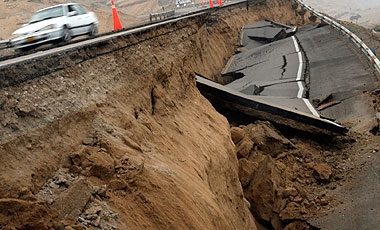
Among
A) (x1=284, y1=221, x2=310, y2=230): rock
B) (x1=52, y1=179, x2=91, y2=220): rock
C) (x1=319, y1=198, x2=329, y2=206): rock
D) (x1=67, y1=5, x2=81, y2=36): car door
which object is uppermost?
(x1=67, y1=5, x2=81, y2=36): car door

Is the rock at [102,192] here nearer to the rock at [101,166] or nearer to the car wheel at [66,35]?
the rock at [101,166]

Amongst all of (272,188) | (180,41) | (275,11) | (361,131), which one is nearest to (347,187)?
(272,188)

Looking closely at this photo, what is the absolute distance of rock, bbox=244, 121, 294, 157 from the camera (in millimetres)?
9570

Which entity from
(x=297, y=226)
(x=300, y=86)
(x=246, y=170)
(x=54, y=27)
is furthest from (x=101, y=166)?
(x=300, y=86)

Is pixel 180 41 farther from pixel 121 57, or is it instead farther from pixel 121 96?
pixel 121 96

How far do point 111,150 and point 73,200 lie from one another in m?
1.05

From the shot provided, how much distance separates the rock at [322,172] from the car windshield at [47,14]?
28.7 ft

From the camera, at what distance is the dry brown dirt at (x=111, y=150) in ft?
12.4

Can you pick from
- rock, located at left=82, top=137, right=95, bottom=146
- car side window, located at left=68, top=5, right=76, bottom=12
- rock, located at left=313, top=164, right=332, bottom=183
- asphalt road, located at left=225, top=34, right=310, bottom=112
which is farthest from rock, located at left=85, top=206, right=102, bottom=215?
car side window, located at left=68, top=5, right=76, bottom=12

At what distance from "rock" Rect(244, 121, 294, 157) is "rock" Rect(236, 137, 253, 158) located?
1.56 feet

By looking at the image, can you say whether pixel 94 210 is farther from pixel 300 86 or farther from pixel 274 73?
pixel 274 73

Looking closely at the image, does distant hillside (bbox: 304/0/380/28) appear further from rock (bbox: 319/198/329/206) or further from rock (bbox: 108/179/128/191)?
rock (bbox: 108/179/128/191)

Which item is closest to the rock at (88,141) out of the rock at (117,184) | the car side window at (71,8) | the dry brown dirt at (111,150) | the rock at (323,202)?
the dry brown dirt at (111,150)

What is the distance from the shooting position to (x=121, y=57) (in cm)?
709
